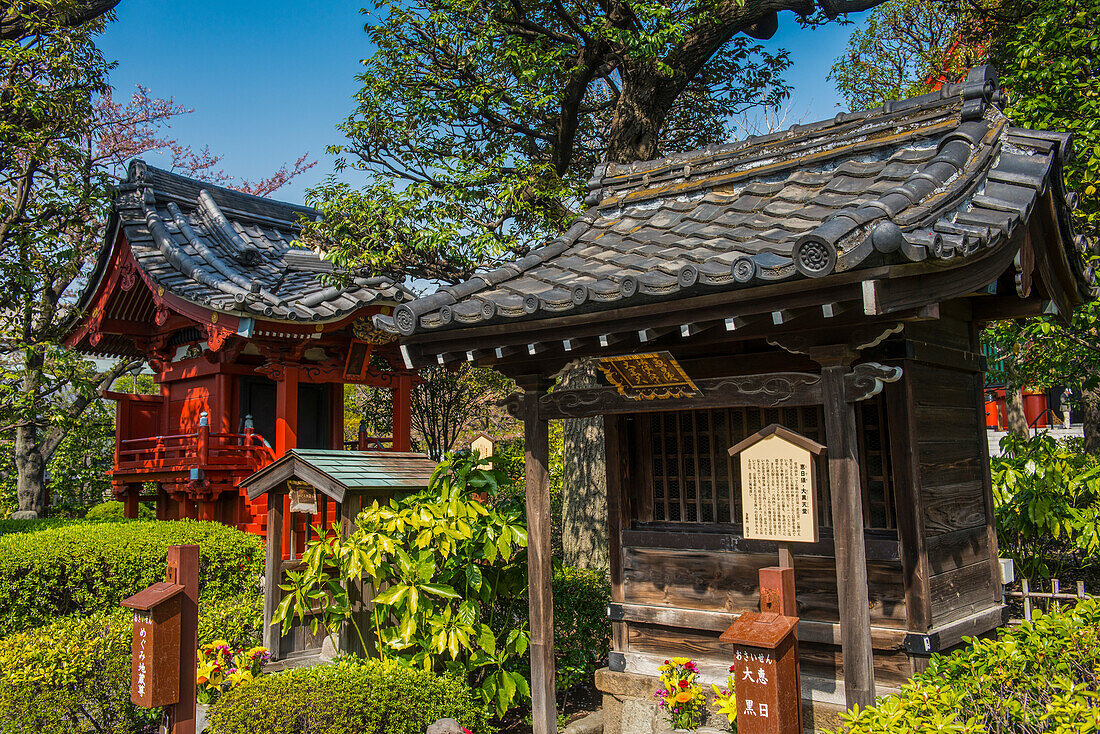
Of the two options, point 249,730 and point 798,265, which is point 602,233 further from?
point 249,730

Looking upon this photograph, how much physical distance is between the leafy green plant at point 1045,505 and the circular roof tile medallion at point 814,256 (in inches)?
217

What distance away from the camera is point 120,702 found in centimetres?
682

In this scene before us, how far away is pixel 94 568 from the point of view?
30.9ft

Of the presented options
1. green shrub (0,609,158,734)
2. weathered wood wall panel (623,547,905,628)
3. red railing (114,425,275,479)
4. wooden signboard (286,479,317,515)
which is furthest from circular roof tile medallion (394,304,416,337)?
red railing (114,425,275,479)

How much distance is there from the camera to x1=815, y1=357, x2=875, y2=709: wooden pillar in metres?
5.10

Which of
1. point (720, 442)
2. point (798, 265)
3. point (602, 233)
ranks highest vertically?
point (602, 233)

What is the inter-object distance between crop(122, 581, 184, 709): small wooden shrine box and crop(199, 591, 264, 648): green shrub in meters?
2.97

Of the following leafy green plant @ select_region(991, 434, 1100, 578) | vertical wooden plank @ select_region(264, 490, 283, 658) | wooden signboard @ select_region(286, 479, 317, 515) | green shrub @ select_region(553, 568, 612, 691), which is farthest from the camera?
green shrub @ select_region(553, 568, 612, 691)

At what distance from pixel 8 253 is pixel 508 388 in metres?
10.3

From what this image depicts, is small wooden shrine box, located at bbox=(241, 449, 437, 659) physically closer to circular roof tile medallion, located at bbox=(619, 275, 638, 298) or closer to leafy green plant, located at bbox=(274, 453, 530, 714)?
leafy green plant, located at bbox=(274, 453, 530, 714)

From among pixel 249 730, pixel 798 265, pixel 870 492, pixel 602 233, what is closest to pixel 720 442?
pixel 870 492

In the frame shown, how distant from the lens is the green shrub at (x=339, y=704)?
5.57 metres

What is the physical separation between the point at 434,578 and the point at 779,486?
341cm

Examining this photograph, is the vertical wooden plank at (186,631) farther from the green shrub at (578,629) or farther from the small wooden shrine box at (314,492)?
the green shrub at (578,629)
